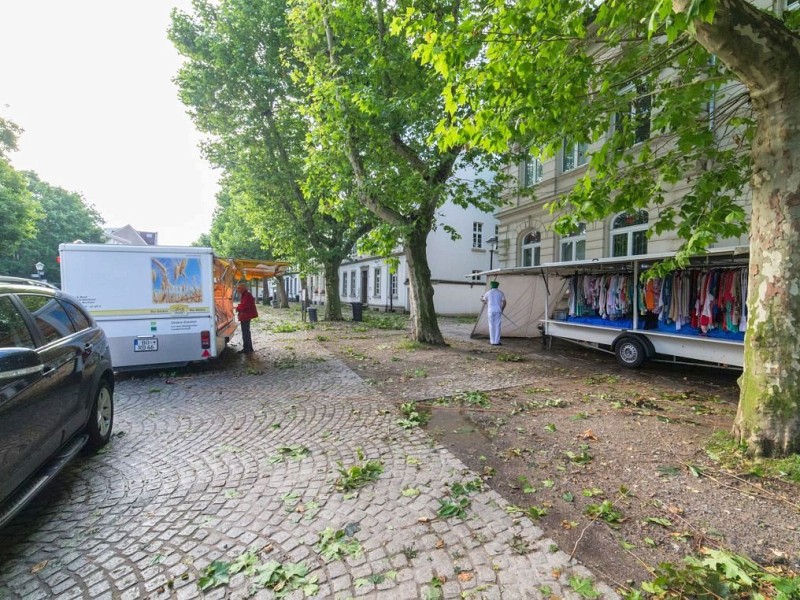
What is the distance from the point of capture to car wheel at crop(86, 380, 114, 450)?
4273mm

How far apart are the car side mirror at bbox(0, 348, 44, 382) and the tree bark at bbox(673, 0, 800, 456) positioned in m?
5.91

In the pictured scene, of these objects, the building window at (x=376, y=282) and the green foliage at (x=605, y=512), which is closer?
the green foliage at (x=605, y=512)

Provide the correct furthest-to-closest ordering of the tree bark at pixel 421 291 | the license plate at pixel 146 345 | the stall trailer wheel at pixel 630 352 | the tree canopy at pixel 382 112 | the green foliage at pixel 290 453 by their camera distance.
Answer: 1. the tree bark at pixel 421 291
2. the tree canopy at pixel 382 112
3. the stall trailer wheel at pixel 630 352
4. the license plate at pixel 146 345
5. the green foliage at pixel 290 453

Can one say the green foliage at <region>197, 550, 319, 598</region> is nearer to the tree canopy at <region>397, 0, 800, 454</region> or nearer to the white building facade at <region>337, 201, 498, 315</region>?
the tree canopy at <region>397, 0, 800, 454</region>

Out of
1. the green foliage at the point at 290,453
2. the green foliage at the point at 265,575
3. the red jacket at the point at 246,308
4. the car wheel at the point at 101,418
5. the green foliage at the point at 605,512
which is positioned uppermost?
the red jacket at the point at 246,308

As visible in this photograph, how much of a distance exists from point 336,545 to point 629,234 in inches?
564

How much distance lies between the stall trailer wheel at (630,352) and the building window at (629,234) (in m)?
5.22

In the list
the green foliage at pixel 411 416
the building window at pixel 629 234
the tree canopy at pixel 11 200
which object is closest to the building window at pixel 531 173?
the building window at pixel 629 234

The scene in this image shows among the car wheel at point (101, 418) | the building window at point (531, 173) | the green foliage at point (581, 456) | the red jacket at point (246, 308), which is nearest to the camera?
the green foliage at point (581, 456)

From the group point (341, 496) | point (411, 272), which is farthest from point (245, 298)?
point (341, 496)

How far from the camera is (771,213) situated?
3660 mm

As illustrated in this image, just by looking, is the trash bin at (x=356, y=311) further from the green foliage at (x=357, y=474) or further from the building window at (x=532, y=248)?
the green foliage at (x=357, y=474)

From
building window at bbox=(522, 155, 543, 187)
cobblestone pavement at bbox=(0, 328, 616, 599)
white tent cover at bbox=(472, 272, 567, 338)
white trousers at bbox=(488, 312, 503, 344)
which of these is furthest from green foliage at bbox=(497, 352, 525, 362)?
building window at bbox=(522, 155, 543, 187)

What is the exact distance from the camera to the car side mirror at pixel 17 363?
8.50 ft
